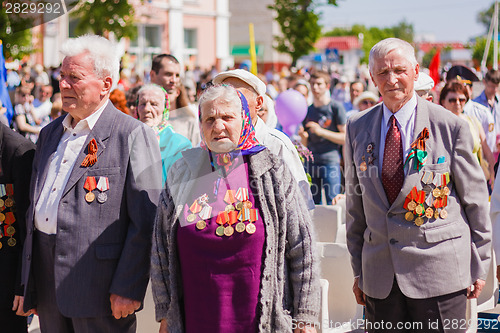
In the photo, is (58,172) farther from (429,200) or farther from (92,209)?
(429,200)

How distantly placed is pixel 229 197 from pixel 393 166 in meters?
0.87

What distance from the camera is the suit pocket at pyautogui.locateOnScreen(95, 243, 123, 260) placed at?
10.2 ft

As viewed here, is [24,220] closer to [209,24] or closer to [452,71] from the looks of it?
[452,71]

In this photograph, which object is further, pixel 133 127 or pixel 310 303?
pixel 133 127

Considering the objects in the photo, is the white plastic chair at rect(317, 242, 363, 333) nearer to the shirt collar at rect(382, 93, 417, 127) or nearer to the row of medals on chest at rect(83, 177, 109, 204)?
the shirt collar at rect(382, 93, 417, 127)

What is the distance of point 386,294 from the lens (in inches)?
129

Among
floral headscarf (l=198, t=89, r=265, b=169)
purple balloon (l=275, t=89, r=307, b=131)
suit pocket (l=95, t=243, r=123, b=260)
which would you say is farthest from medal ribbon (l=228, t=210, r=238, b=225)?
purple balloon (l=275, t=89, r=307, b=131)

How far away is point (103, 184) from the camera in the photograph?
3139mm

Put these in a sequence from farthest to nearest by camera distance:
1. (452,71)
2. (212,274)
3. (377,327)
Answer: (452,71) → (377,327) → (212,274)

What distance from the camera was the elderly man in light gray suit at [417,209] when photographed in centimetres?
322

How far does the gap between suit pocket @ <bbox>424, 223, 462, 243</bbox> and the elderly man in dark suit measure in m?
2.08

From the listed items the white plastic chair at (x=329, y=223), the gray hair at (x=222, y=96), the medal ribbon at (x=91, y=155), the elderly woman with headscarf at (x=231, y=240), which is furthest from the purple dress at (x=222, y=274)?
the white plastic chair at (x=329, y=223)

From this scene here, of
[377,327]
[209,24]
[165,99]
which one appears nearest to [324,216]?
[165,99]

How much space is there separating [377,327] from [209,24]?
103 feet
